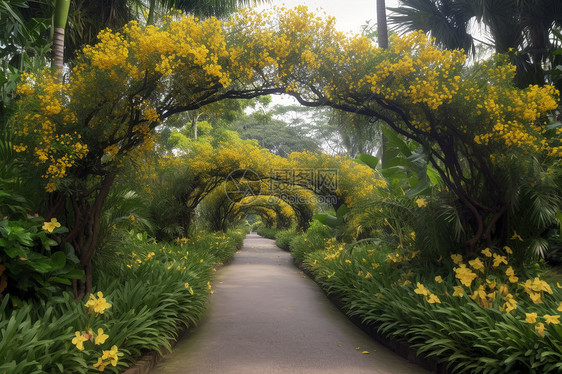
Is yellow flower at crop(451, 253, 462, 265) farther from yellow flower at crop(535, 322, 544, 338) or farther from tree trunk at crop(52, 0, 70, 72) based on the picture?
tree trunk at crop(52, 0, 70, 72)

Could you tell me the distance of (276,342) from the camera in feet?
12.9

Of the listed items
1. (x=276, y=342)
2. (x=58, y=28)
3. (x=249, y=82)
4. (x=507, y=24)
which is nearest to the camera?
(x=276, y=342)

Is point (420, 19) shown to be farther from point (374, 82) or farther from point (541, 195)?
point (541, 195)

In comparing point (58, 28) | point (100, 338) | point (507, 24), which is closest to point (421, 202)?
point (100, 338)

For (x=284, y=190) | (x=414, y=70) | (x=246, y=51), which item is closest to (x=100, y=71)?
(x=246, y=51)

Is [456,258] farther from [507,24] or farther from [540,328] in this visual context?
[507,24]

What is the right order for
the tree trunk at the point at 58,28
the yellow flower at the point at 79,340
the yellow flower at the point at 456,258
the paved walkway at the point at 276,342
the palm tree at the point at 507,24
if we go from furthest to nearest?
the palm tree at the point at 507,24, the tree trunk at the point at 58,28, the yellow flower at the point at 456,258, the paved walkway at the point at 276,342, the yellow flower at the point at 79,340

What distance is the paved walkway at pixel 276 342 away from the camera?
3.26 m

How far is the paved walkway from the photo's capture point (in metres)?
3.26

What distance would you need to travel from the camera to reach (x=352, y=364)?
336 cm

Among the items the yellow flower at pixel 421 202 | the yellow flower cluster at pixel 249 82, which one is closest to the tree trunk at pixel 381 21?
the yellow flower cluster at pixel 249 82

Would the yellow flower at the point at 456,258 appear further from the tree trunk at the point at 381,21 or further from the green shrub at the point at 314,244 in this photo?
the tree trunk at the point at 381,21

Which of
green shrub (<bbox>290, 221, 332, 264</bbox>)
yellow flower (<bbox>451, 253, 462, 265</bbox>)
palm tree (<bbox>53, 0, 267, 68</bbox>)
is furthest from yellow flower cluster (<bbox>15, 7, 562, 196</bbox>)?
green shrub (<bbox>290, 221, 332, 264</bbox>)

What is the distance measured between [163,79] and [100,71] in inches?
24.9
